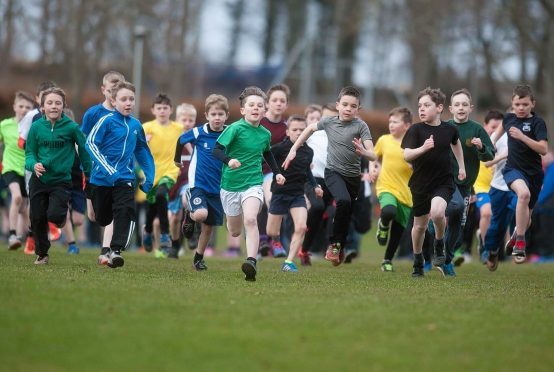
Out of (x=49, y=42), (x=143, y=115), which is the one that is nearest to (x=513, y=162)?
(x=143, y=115)

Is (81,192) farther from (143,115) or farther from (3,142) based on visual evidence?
(143,115)

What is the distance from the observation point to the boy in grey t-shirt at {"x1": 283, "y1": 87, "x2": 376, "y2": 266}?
13023 millimetres

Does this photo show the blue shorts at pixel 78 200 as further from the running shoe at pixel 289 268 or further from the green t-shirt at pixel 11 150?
the running shoe at pixel 289 268

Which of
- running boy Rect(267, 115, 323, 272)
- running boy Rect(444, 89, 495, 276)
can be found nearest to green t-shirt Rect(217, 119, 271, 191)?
running boy Rect(267, 115, 323, 272)

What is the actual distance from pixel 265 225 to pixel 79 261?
146 inches

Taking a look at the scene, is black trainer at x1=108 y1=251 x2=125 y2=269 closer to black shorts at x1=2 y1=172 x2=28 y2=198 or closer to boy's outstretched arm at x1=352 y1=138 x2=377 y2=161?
boy's outstretched arm at x1=352 y1=138 x2=377 y2=161

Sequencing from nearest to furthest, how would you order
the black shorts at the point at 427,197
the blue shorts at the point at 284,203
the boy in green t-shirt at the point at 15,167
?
the black shorts at the point at 427,197 < the blue shorts at the point at 284,203 < the boy in green t-shirt at the point at 15,167

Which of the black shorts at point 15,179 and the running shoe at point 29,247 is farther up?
the black shorts at point 15,179

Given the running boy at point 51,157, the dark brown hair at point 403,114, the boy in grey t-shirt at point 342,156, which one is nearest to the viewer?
the running boy at point 51,157

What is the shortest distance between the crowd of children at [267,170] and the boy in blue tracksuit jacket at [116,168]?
0.01 metres

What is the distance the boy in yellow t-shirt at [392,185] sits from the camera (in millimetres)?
14234

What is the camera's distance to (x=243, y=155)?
11.9m

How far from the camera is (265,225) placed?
16469mm

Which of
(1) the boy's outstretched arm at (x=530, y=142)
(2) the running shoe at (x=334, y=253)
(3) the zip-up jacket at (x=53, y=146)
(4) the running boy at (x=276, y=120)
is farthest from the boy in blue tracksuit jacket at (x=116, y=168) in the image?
(1) the boy's outstretched arm at (x=530, y=142)
